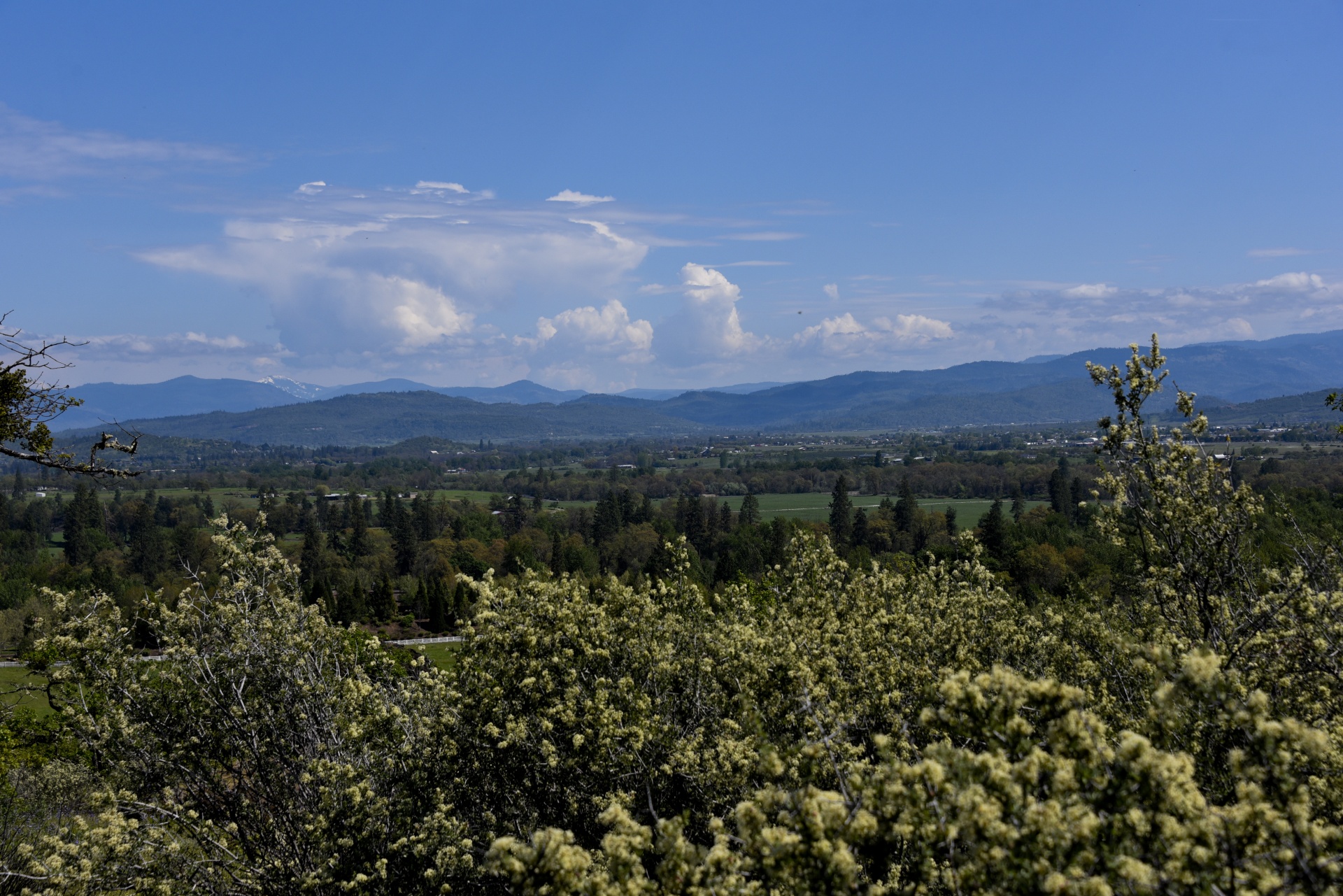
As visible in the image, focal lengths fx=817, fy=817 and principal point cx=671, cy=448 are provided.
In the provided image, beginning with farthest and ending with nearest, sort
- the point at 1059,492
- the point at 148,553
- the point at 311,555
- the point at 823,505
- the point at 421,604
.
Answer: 1. the point at 823,505
2. the point at 1059,492
3. the point at 148,553
4. the point at 311,555
5. the point at 421,604

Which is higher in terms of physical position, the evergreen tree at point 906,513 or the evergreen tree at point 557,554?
the evergreen tree at point 906,513

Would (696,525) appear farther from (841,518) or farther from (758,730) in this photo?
(758,730)

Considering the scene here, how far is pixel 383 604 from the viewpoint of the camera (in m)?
69.2

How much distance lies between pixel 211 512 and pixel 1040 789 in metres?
140

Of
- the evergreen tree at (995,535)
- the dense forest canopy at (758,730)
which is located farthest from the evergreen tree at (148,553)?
the dense forest canopy at (758,730)

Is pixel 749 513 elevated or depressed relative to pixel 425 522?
depressed

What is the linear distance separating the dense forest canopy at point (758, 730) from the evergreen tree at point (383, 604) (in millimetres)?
52842

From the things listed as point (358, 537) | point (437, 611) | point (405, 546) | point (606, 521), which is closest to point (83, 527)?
point (358, 537)

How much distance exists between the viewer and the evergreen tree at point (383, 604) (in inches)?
2709

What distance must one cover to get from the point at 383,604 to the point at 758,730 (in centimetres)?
6879

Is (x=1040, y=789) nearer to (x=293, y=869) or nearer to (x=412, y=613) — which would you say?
(x=293, y=869)

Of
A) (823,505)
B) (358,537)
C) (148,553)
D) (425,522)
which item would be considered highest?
(425,522)

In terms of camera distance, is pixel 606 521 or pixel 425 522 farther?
pixel 425 522

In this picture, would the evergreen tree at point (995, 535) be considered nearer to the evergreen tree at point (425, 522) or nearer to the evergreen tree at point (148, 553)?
the evergreen tree at point (425, 522)
